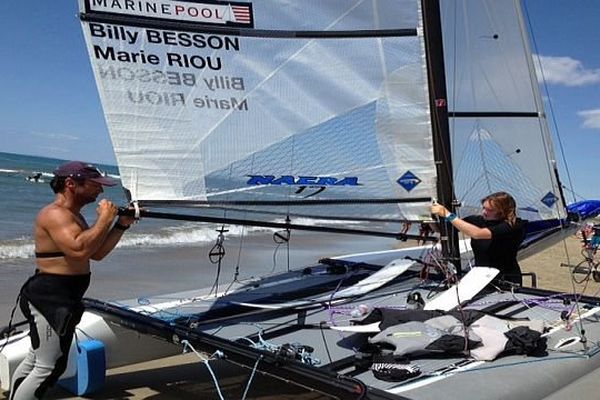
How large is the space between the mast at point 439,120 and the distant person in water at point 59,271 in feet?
7.70

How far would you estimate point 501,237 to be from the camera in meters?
4.50

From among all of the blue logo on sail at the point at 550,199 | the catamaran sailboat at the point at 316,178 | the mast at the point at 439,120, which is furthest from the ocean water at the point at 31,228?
the blue logo on sail at the point at 550,199

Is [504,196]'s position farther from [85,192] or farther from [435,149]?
[85,192]

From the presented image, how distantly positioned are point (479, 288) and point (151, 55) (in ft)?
8.17

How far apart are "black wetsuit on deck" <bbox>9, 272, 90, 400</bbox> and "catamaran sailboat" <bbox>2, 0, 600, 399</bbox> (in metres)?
0.58

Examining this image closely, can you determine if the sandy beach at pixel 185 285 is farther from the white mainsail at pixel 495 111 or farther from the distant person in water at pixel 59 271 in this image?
the distant person in water at pixel 59 271

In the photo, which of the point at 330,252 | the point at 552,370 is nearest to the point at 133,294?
the point at 552,370

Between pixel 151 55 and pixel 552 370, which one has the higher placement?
pixel 151 55

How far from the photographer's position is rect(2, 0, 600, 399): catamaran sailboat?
2979mm

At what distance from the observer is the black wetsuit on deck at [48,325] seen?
9.00 feet

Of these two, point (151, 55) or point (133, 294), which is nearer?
point (151, 55)

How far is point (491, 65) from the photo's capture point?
17.6 feet

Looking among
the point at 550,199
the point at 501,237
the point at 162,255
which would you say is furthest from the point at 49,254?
the point at 162,255

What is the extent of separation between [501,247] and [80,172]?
3132mm
